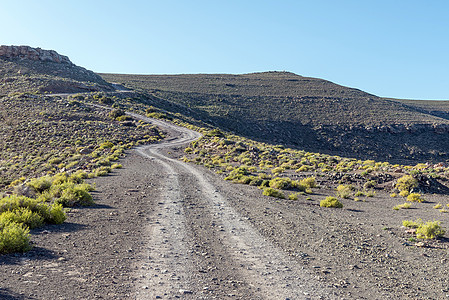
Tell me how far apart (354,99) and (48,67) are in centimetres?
8603

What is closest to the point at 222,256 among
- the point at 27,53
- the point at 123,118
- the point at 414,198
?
the point at 414,198

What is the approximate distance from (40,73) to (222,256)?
86980 millimetres

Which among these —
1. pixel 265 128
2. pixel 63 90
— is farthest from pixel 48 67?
pixel 265 128

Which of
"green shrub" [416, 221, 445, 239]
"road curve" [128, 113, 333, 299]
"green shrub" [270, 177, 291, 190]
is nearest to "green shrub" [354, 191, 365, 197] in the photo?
"green shrub" [270, 177, 291, 190]

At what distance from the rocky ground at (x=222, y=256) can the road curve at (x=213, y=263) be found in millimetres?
21

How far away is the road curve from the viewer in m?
5.13

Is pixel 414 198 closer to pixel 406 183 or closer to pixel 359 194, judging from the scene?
pixel 406 183

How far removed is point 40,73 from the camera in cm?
7806

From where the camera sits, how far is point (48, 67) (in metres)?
83.7

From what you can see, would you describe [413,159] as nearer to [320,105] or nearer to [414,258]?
[320,105]

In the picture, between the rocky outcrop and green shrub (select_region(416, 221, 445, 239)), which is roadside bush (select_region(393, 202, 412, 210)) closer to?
green shrub (select_region(416, 221, 445, 239))

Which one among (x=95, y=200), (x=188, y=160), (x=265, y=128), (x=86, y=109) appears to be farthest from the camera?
(x=265, y=128)

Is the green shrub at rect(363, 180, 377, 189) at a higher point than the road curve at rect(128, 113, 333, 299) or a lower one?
higher

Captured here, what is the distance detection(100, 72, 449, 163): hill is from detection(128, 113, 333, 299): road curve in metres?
54.6
